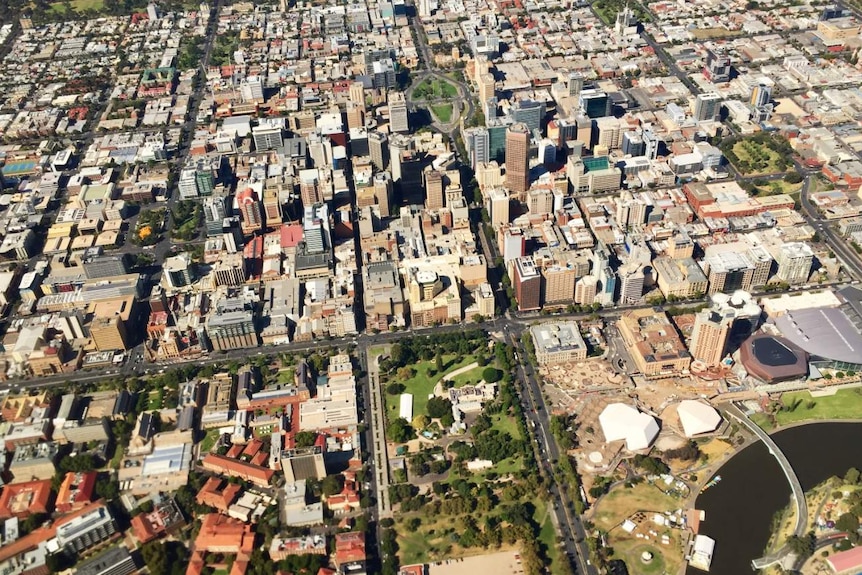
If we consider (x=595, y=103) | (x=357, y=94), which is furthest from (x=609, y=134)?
(x=357, y=94)

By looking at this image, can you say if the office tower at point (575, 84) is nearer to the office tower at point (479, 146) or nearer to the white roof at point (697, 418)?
the office tower at point (479, 146)

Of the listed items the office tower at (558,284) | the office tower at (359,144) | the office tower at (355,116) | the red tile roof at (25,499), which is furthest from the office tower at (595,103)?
the red tile roof at (25,499)

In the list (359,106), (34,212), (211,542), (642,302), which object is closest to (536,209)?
(642,302)

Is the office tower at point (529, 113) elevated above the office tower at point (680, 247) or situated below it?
above

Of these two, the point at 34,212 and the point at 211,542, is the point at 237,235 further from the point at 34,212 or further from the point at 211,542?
the point at 211,542

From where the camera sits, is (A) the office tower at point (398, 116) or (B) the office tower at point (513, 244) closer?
(B) the office tower at point (513, 244)

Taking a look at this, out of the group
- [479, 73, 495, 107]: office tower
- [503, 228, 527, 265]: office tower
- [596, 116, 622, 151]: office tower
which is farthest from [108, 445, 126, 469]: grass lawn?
[479, 73, 495, 107]: office tower

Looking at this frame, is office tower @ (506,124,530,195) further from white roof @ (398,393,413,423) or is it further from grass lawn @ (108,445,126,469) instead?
grass lawn @ (108,445,126,469)
